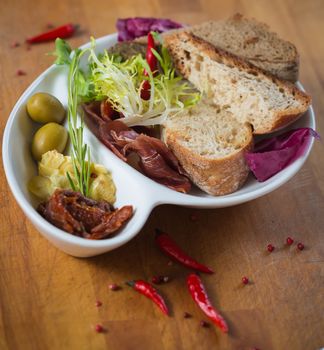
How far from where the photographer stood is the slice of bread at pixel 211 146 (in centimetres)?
301

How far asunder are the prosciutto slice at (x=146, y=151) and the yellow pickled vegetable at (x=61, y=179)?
13 cm

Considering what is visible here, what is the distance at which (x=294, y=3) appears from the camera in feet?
15.0

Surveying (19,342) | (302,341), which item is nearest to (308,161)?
(302,341)

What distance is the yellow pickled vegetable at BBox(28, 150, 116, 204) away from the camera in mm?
2990

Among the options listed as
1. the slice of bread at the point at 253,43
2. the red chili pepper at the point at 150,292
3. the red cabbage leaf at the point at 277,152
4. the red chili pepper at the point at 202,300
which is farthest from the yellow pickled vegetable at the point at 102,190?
the slice of bread at the point at 253,43

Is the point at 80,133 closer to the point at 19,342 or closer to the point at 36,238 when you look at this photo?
the point at 36,238

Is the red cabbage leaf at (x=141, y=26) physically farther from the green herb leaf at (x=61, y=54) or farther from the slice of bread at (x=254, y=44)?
the green herb leaf at (x=61, y=54)

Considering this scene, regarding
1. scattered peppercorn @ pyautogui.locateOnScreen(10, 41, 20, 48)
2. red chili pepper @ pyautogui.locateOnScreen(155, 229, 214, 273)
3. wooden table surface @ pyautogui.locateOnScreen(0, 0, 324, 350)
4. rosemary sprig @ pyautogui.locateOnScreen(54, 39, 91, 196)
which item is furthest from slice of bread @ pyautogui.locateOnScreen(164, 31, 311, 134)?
scattered peppercorn @ pyautogui.locateOnScreen(10, 41, 20, 48)

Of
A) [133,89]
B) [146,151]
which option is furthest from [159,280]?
[133,89]

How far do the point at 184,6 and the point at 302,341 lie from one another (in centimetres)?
248

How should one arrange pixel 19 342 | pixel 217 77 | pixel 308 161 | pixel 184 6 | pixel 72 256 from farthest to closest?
pixel 184 6 < pixel 308 161 < pixel 217 77 < pixel 72 256 < pixel 19 342

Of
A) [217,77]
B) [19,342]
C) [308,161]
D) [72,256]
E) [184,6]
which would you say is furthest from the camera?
[184,6]

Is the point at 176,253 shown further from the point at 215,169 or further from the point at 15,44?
the point at 15,44

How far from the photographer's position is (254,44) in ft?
11.8
